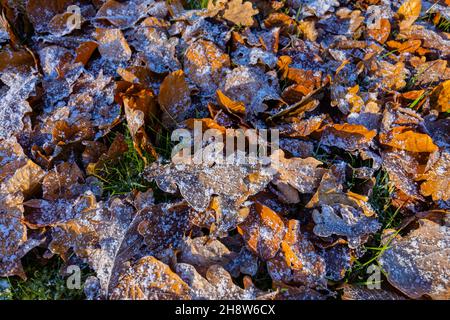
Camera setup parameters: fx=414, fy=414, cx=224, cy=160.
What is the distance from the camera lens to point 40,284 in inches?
64.2

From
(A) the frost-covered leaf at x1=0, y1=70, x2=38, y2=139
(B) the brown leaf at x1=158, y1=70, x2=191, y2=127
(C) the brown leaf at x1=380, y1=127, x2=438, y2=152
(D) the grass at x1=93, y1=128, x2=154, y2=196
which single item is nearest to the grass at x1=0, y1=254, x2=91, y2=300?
(D) the grass at x1=93, y1=128, x2=154, y2=196

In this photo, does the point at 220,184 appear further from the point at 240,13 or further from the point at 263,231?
the point at 240,13

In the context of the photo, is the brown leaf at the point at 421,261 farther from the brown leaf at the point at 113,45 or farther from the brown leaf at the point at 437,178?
the brown leaf at the point at 113,45

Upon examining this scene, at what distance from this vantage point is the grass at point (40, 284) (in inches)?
63.1

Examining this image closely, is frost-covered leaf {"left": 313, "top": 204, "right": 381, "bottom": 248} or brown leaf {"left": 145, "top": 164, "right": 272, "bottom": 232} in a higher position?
brown leaf {"left": 145, "top": 164, "right": 272, "bottom": 232}

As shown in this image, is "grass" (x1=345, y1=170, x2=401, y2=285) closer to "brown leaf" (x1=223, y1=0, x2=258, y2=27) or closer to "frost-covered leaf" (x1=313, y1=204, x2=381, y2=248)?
"frost-covered leaf" (x1=313, y1=204, x2=381, y2=248)

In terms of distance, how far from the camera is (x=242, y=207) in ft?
5.45

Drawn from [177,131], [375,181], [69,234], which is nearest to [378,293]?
[375,181]

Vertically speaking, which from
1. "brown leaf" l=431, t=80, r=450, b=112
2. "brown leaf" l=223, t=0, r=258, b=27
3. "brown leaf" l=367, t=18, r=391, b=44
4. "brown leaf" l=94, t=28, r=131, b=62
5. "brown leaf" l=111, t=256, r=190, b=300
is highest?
"brown leaf" l=223, t=0, r=258, b=27

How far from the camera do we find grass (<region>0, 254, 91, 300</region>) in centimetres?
160

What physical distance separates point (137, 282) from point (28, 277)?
0.49 meters

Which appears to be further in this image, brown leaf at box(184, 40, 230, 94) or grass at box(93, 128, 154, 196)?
brown leaf at box(184, 40, 230, 94)

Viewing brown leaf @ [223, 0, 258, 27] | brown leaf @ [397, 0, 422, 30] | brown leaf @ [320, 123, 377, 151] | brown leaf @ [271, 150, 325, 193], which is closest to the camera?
brown leaf @ [271, 150, 325, 193]

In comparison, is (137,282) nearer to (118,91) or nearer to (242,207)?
(242,207)
